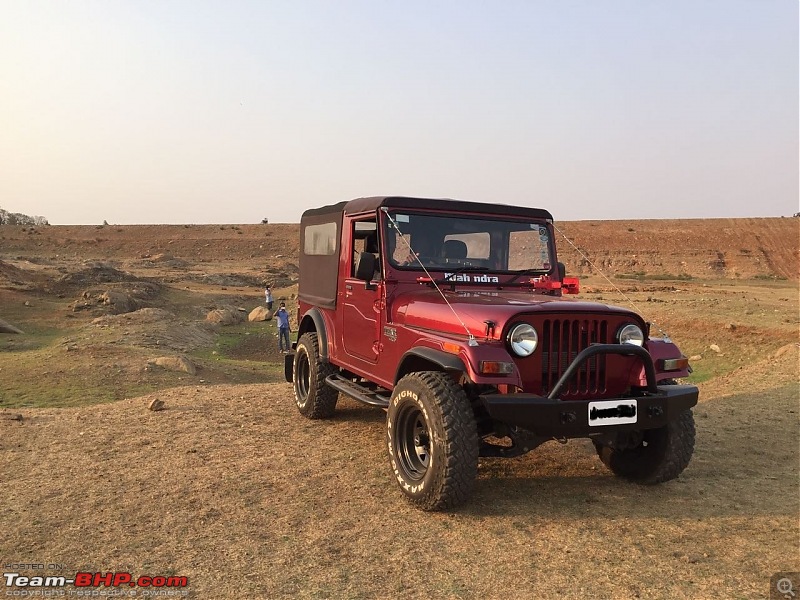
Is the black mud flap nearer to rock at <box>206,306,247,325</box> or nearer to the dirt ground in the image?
the dirt ground

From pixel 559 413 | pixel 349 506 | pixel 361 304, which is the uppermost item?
pixel 361 304

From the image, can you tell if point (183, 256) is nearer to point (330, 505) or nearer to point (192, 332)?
point (192, 332)

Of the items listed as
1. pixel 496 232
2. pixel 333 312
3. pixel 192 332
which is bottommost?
pixel 192 332

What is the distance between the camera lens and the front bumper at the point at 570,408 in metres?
4.08

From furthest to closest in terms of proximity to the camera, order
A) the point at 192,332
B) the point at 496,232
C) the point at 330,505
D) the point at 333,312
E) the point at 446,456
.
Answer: the point at 192,332
the point at 333,312
the point at 496,232
the point at 330,505
the point at 446,456

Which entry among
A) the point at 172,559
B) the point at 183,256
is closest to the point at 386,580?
the point at 172,559

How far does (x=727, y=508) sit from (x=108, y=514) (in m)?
4.59

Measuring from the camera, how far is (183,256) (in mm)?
55406

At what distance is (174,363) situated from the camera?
40.8ft

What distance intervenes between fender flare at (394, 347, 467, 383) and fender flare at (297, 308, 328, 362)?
1.93 metres

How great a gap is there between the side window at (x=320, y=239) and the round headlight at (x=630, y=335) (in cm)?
325

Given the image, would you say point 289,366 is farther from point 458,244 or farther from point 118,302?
point 118,302
